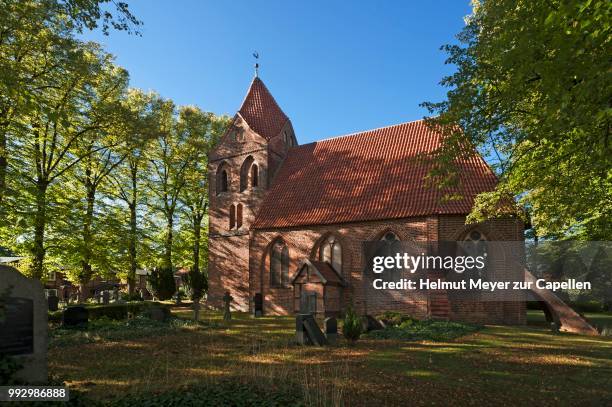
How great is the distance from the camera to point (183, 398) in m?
5.72

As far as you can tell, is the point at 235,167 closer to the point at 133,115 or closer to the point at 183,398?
the point at 133,115

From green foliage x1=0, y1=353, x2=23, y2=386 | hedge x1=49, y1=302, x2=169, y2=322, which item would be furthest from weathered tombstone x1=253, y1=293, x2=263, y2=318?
green foliage x1=0, y1=353, x2=23, y2=386

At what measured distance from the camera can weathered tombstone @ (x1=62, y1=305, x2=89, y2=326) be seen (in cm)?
1535

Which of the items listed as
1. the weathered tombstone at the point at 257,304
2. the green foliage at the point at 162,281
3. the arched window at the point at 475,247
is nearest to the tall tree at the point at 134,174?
the green foliage at the point at 162,281

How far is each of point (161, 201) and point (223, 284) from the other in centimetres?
1004

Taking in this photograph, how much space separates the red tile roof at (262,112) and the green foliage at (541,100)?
50.6 ft

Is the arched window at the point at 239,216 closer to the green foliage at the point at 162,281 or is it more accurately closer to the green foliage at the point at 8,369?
the green foliage at the point at 162,281

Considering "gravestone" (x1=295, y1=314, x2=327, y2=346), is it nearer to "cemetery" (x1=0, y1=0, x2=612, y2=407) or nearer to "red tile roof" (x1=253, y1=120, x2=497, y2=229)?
"cemetery" (x1=0, y1=0, x2=612, y2=407)

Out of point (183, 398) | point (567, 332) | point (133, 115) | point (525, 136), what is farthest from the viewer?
point (133, 115)

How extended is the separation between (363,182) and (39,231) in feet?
53.1

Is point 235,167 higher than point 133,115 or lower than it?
lower

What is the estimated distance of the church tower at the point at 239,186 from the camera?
85.7 ft

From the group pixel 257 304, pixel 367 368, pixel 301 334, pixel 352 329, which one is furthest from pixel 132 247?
pixel 367 368

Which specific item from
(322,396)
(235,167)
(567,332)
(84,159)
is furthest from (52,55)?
(567,332)
